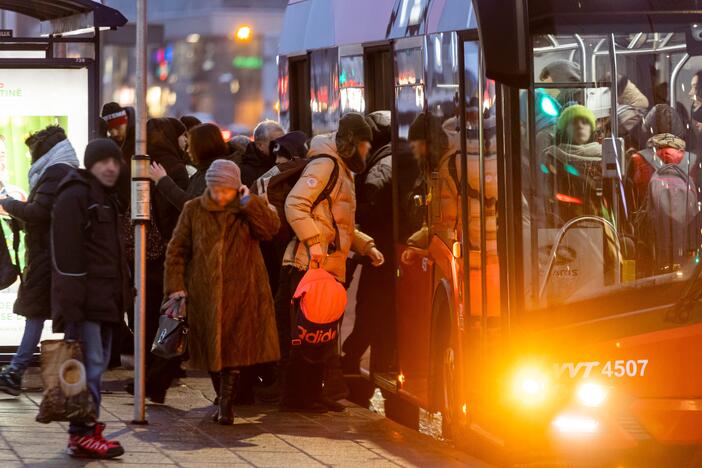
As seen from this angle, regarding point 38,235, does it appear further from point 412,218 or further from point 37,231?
point 412,218

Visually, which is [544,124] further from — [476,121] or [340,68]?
[340,68]

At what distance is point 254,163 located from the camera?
37.9 feet

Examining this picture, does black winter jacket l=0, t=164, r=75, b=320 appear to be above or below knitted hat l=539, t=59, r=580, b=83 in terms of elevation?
below

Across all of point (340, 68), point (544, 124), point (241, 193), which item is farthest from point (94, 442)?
point (340, 68)

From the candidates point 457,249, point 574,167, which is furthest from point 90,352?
point 574,167

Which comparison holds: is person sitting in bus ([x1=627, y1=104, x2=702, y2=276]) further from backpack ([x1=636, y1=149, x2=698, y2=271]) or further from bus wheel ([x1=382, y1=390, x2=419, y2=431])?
bus wheel ([x1=382, y1=390, x2=419, y2=431])

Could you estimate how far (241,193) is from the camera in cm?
980

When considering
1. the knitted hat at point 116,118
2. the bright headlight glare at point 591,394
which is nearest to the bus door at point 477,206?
the bright headlight glare at point 591,394

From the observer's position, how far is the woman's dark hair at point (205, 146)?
36.0 feet

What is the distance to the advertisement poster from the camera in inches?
459

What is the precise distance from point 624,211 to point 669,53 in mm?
766

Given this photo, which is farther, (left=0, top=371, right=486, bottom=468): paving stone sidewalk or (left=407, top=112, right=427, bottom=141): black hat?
(left=407, top=112, right=427, bottom=141): black hat

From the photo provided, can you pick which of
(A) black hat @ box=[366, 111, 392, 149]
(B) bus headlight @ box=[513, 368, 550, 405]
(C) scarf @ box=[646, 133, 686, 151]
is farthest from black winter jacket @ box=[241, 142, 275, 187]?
(C) scarf @ box=[646, 133, 686, 151]

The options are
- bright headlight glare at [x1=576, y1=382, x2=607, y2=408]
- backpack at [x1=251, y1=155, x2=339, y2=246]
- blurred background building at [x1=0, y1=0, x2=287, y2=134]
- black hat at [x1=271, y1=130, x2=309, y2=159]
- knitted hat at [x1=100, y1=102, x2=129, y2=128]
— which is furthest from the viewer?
blurred background building at [x1=0, y1=0, x2=287, y2=134]
